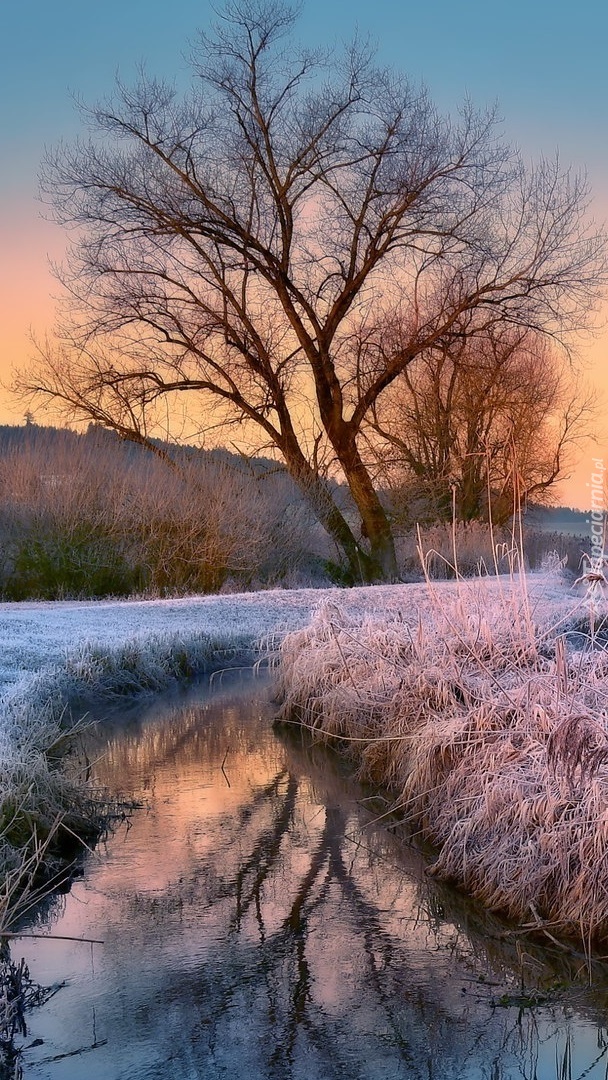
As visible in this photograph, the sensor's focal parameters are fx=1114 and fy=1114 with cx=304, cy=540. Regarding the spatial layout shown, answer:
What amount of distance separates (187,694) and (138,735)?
215 cm

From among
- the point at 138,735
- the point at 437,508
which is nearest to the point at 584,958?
the point at 138,735

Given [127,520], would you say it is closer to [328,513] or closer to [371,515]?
[328,513]

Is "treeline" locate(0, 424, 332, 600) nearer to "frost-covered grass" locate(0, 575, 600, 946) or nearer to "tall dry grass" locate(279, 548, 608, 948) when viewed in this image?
"frost-covered grass" locate(0, 575, 600, 946)

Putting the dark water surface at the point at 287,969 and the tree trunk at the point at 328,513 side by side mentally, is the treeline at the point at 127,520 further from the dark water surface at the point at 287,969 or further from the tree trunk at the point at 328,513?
the dark water surface at the point at 287,969

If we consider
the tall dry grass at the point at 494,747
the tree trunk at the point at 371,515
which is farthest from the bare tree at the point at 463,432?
the tall dry grass at the point at 494,747

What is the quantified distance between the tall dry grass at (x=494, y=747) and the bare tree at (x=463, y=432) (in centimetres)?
1714

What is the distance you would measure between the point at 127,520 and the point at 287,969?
53.4 feet

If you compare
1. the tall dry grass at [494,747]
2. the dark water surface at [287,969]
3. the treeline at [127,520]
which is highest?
the treeline at [127,520]

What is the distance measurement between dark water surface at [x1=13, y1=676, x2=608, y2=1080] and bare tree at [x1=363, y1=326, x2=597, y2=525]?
64.5ft

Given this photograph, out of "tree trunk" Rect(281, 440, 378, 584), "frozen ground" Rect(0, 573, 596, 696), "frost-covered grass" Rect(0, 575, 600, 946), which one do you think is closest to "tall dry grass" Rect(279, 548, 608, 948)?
"frost-covered grass" Rect(0, 575, 600, 946)

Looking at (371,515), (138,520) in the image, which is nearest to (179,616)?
(138,520)

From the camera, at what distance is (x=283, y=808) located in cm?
737

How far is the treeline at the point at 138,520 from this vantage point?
2027 centimetres

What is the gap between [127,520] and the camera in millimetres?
20562
